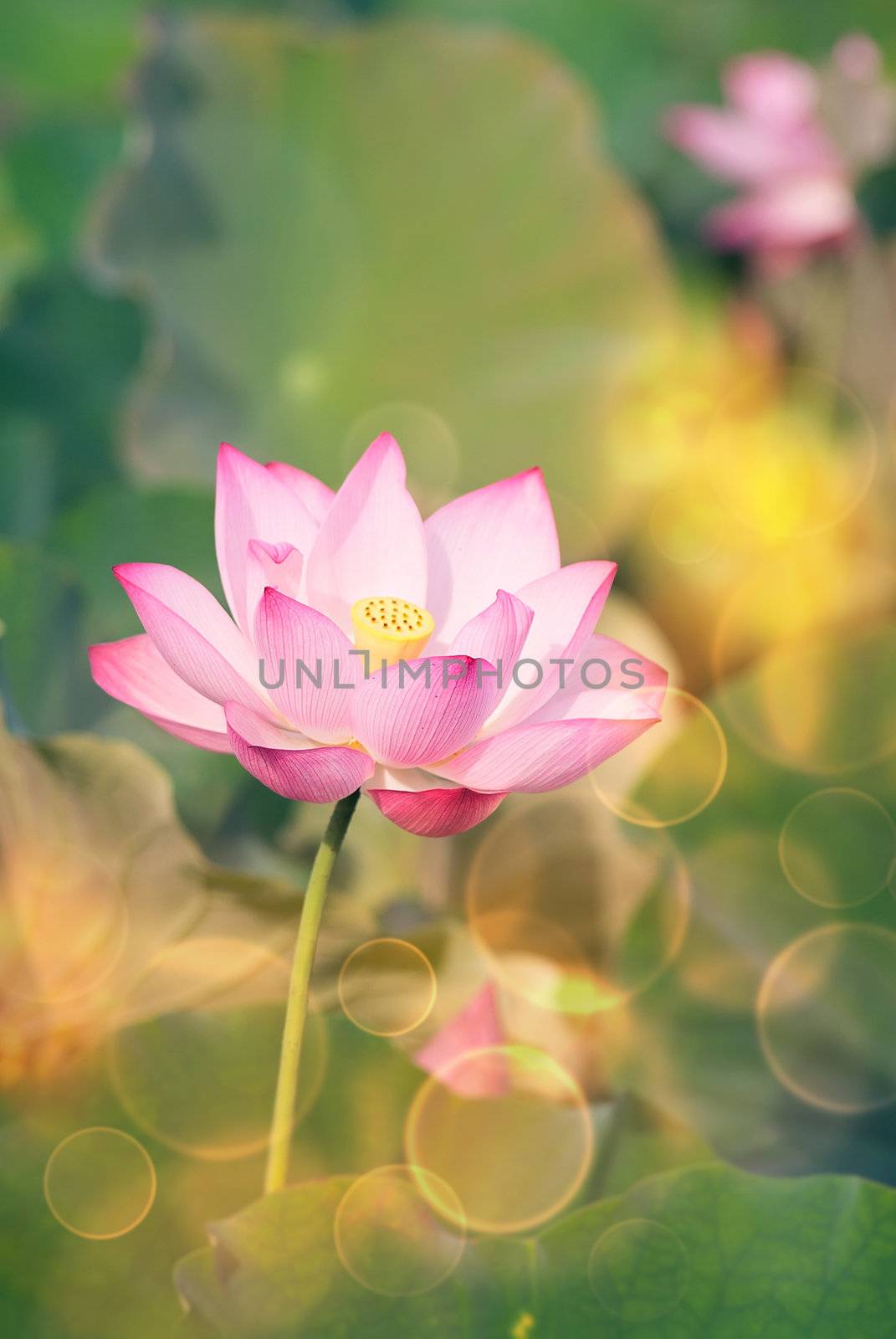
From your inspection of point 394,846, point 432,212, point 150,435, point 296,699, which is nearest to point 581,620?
point 296,699

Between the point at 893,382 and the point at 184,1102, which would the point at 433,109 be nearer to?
the point at 893,382

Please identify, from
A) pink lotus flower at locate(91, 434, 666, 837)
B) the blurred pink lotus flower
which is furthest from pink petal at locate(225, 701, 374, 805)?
the blurred pink lotus flower

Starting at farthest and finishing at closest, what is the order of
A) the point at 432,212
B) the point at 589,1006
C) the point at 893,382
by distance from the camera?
the point at 893,382 → the point at 432,212 → the point at 589,1006

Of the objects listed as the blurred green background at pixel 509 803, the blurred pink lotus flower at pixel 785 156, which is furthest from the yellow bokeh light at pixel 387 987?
the blurred pink lotus flower at pixel 785 156

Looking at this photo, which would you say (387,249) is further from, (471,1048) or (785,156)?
(471,1048)

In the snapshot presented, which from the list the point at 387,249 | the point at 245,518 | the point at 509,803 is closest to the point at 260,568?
the point at 245,518

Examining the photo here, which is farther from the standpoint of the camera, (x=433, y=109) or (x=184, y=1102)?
(x=433, y=109)

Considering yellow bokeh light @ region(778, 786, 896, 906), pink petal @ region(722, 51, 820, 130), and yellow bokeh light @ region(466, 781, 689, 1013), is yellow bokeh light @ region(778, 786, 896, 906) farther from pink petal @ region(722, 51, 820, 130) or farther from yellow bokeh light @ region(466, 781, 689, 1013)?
pink petal @ region(722, 51, 820, 130)
